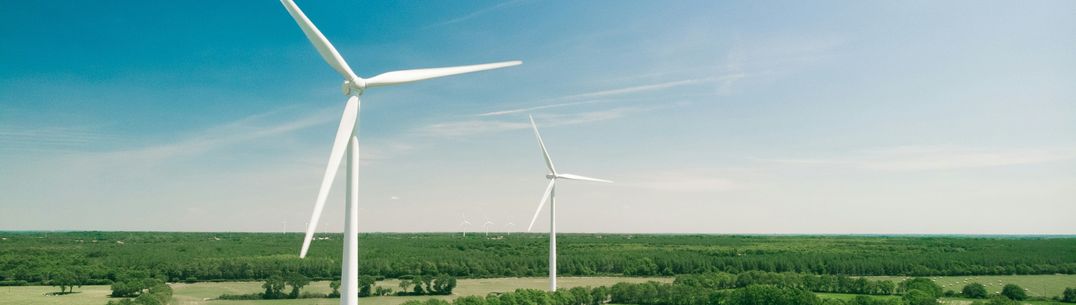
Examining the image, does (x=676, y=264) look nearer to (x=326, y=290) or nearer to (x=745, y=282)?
(x=745, y=282)

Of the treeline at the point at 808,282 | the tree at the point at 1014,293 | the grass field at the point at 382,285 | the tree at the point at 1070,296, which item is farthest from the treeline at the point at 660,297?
the tree at the point at 1070,296

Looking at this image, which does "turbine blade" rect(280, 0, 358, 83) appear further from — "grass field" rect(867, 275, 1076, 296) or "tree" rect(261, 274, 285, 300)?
"grass field" rect(867, 275, 1076, 296)

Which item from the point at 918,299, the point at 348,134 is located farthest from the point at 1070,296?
the point at 348,134

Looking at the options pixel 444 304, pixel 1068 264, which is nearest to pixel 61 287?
pixel 444 304

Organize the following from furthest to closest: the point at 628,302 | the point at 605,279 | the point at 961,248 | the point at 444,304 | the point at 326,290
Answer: the point at 961,248 → the point at 605,279 → the point at 326,290 → the point at 628,302 → the point at 444,304

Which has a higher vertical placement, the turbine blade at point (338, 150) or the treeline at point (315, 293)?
the turbine blade at point (338, 150)

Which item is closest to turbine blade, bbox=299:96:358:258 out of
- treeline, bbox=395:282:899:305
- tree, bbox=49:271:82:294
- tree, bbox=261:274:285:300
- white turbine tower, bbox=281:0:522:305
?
white turbine tower, bbox=281:0:522:305

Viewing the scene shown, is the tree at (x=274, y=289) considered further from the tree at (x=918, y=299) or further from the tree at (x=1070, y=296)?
the tree at (x=1070, y=296)
